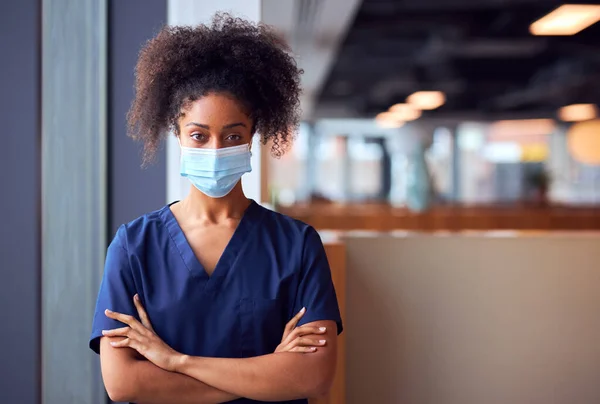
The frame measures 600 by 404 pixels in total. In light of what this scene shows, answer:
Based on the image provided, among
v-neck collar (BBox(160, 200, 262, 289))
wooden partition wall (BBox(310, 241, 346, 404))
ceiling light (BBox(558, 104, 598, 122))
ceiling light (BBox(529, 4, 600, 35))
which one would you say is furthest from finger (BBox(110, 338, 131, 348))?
ceiling light (BBox(558, 104, 598, 122))

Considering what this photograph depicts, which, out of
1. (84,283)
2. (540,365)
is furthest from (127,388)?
(540,365)

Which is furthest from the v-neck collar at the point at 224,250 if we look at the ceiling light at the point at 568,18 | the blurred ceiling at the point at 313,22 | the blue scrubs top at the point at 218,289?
the ceiling light at the point at 568,18

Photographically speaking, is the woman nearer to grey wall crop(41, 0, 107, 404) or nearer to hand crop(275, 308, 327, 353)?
hand crop(275, 308, 327, 353)

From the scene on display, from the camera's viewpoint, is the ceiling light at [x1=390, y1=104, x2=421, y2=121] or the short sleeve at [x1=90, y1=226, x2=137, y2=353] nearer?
the short sleeve at [x1=90, y1=226, x2=137, y2=353]

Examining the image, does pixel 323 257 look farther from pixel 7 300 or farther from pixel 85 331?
pixel 7 300

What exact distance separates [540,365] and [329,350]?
161cm

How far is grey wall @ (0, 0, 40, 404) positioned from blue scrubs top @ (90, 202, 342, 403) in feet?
2.31

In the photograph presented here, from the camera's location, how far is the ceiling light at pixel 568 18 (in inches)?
147

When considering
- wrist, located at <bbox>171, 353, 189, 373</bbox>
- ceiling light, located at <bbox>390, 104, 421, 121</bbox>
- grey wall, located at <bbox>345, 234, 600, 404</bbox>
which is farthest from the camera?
ceiling light, located at <bbox>390, 104, 421, 121</bbox>

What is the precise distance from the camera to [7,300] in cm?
192

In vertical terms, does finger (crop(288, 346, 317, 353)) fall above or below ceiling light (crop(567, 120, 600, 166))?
below

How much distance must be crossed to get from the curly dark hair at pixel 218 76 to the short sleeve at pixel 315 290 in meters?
0.30

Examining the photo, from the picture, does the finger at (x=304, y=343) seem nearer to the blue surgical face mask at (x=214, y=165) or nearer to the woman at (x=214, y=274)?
the woman at (x=214, y=274)

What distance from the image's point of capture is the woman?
1.24 metres
